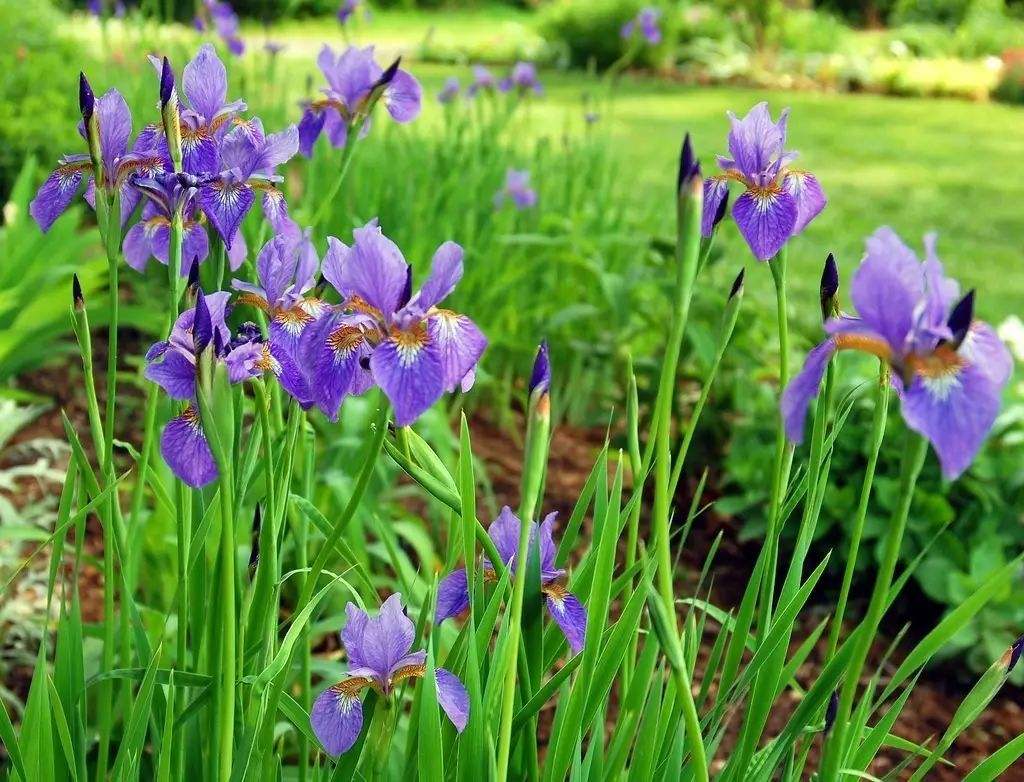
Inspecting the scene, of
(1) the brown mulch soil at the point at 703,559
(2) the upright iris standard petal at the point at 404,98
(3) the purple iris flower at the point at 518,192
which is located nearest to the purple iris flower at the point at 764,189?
(2) the upright iris standard petal at the point at 404,98

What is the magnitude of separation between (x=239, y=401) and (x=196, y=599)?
0.31 meters

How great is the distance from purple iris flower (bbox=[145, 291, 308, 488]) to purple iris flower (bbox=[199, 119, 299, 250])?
129 mm

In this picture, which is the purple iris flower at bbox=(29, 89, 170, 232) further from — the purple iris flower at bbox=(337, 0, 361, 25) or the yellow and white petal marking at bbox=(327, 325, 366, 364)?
the purple iris flower at bbox=(337, 0, 361, 25)

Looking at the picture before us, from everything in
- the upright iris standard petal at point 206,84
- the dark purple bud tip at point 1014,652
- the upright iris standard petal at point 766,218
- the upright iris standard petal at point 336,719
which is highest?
the upright iris standard petal at point 206,84

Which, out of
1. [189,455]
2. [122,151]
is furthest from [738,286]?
[122,151]

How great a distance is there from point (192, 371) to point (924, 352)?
60 centimetres

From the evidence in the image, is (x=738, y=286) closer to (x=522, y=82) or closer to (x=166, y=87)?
(x=166, y=87)

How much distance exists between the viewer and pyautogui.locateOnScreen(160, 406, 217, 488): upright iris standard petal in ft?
3.38

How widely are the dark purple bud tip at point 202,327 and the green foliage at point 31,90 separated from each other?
4.15 m

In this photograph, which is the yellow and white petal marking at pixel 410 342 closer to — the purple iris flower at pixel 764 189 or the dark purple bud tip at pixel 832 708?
the purple iris flower at pixel 764 189

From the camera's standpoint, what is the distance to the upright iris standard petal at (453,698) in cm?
104

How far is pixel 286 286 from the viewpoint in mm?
1165

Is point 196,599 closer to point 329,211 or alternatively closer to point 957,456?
point 957,456

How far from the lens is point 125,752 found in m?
1.10
